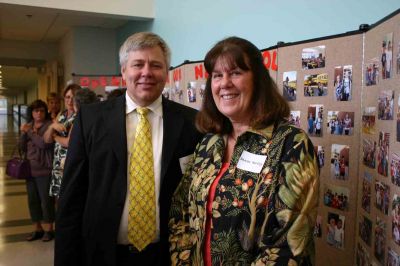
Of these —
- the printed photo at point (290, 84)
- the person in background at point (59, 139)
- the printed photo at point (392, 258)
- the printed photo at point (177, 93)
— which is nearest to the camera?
the printed photo at point (392, 258)

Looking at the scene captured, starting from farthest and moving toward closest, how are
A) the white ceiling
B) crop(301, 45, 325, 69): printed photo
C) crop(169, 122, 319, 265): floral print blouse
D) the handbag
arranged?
the white ceiling, the handbag, crop(301, 45, 325, 69): printed photo, crop(169, 122, 319, 265): floral print blouse

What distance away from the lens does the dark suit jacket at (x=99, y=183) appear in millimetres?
1585

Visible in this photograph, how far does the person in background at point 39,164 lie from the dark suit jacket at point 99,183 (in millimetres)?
2541

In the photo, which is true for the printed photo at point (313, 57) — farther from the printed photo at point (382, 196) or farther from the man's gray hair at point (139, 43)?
the man's gray hair at point (139, 43)

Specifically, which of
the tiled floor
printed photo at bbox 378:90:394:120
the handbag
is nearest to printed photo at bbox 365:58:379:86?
printed photo at bbox 378:90:394:120

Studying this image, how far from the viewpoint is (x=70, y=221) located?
1663 millimetres

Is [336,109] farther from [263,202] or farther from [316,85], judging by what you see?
[263,202]

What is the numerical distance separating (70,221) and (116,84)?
478 cm

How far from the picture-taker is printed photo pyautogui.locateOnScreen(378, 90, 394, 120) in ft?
4.85

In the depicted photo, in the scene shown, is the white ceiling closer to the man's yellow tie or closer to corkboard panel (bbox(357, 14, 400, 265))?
the man's yellow tie

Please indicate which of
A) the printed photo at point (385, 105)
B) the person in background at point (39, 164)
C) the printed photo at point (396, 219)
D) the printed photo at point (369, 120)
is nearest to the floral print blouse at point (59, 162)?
the person in background at point (39, 164)

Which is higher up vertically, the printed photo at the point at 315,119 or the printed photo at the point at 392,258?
the printed photo at the point at 315,119

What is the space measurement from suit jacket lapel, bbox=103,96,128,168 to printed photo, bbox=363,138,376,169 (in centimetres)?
112

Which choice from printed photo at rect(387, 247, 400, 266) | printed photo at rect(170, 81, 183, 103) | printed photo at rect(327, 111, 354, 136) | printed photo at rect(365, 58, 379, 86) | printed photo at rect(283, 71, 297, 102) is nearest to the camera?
printed photo at rect(387, 247, 400, 266)
